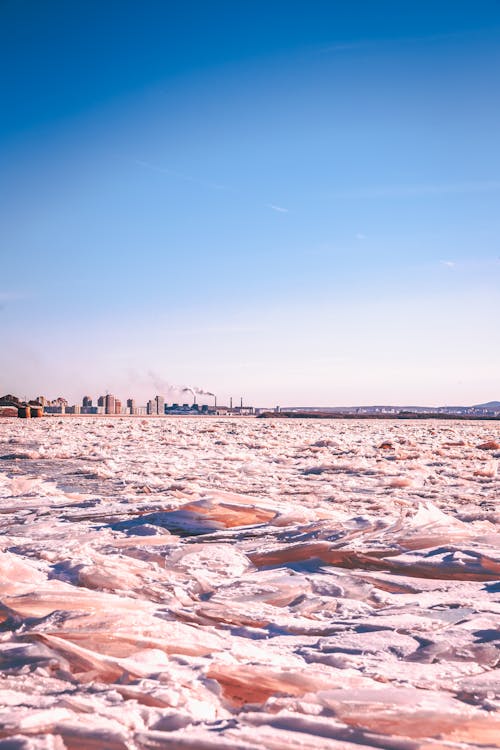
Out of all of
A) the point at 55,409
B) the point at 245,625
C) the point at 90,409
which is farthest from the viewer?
the point at 90,409

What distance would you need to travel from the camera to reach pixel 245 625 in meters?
1.90

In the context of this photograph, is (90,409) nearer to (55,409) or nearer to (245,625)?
(55,409)

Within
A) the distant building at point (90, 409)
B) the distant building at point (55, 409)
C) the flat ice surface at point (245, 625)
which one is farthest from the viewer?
the distant building at point (90, 409)

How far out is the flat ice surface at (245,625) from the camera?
122 cm

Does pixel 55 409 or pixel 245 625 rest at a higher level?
pixel 245 625

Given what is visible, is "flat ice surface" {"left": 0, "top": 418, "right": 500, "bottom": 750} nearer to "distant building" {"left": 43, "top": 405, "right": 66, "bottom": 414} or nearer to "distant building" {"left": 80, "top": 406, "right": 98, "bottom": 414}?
"distant building" {"left": 43, "top": 405, "right": 66, "bottom": 414}

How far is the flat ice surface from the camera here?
47.9 inches

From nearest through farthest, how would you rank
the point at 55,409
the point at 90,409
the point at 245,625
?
the point at 245,625 < the point at 55,409 < the point at 90,409

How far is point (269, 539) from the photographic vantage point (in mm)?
3090

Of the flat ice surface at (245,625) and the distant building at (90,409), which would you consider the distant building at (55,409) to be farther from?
the flat ice surface at (245,625)

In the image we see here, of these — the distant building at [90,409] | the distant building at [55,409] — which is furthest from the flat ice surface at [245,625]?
the distant building at [90,409]

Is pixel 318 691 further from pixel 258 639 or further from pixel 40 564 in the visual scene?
pixel 40 564

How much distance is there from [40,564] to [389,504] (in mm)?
2524

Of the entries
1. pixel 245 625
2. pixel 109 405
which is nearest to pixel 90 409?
pixel 109 405
